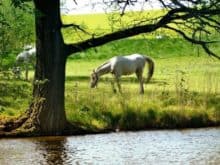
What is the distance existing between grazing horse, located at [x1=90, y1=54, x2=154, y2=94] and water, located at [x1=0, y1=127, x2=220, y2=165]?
27.1ft

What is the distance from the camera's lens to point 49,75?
19906 mm

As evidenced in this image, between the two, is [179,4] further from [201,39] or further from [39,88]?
[39,88]

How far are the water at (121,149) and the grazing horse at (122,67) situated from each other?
8.27 m

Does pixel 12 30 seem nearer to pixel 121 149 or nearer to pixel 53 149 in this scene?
pixel 53 149

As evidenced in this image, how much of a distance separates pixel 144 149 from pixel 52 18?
4763mm

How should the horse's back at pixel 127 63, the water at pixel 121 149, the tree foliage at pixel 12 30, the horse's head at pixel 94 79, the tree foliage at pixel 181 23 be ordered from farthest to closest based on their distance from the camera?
the horse's back at pixel 127 63, the horse's head at pixel 94 79, the tree foliage at pixel 181 23, the water at pixel 121 149, the tree foliage at pixel 12 30

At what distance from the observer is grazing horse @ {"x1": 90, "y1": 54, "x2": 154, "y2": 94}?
28609 mm

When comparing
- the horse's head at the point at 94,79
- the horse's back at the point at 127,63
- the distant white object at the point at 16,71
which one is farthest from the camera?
the horse's back at the point at 127,63

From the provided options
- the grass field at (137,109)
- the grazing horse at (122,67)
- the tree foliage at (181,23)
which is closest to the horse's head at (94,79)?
the grazing horse at (122,67)

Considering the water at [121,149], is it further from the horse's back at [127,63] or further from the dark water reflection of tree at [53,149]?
the horse's back at [127,63]

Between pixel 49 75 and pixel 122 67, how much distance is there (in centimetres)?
976

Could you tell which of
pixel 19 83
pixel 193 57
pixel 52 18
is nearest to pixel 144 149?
pixel 19 83

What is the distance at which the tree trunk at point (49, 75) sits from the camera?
777 inches

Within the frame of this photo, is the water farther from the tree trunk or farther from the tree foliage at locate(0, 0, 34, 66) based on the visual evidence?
the tree foliage at locate(0, 0, 34, 66)
